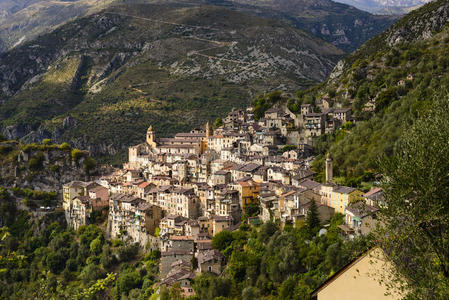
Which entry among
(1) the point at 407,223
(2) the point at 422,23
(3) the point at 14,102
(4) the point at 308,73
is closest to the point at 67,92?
(3) the point at 14,102

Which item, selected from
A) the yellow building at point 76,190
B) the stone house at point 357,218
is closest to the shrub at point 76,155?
the yellow building at point 76,190

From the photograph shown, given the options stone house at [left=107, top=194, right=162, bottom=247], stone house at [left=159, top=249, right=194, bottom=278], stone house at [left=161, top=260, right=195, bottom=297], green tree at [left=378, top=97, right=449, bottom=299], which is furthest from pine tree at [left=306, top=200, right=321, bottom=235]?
green tree at [left=378, top=97, right=449, bottom=299]

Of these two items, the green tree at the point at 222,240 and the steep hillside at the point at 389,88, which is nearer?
the green tree at the point at 222,240

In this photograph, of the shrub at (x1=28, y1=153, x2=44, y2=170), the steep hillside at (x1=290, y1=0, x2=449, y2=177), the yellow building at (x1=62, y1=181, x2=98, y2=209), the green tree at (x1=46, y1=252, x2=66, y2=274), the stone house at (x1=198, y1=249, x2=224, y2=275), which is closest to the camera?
the stone house at (x1=198, y1=249, x2=224, y2=275)

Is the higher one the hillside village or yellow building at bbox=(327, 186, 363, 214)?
yellow building at bbox=(327, 186, 363, 214)

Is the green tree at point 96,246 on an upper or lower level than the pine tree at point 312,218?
lower

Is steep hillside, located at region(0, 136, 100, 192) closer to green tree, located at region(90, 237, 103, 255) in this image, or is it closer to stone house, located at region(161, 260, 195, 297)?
green tree, located at region(90, 237, 103, 255)

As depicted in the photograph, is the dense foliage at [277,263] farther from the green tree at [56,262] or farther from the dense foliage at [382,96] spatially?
the green tree at [56,262]

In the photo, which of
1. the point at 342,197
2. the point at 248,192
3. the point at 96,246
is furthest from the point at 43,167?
the point at 342,197
